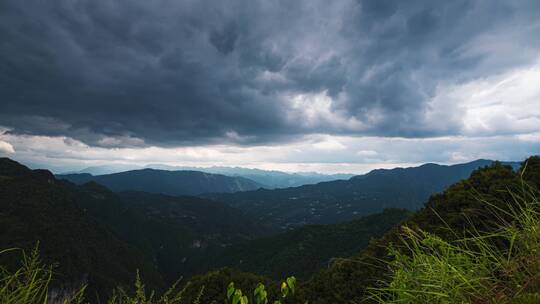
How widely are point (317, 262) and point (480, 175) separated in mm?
163974

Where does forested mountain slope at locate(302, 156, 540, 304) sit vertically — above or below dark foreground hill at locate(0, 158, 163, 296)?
above

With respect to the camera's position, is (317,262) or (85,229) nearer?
(317,262)

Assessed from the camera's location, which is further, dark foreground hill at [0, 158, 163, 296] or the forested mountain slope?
dark foreground hill at [0, 158, 163, 296]

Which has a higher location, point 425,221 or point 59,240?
point 425,221

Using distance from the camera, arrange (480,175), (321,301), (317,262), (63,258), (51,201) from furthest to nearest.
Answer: (51,201), (317,262), (63,258), (480,175), (321,301)

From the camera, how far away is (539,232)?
3.01 m

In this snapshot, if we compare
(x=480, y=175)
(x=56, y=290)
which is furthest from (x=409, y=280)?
(x=56, y=290)

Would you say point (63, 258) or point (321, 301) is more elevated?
point (321, 301)

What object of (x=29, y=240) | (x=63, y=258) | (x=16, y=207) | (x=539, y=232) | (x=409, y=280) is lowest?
(x=63, y=258)

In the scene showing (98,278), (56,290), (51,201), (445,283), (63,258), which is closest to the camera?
(445,283)

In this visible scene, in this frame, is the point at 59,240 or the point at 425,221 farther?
the point at 59,240

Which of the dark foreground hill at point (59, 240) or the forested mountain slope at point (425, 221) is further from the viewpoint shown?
the dark foreground hill at point (59, 240)

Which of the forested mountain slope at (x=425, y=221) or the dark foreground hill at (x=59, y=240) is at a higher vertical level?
the forested mountain slope at (x=425, y=221)

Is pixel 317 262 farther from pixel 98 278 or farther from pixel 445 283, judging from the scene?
pixel 445 283
